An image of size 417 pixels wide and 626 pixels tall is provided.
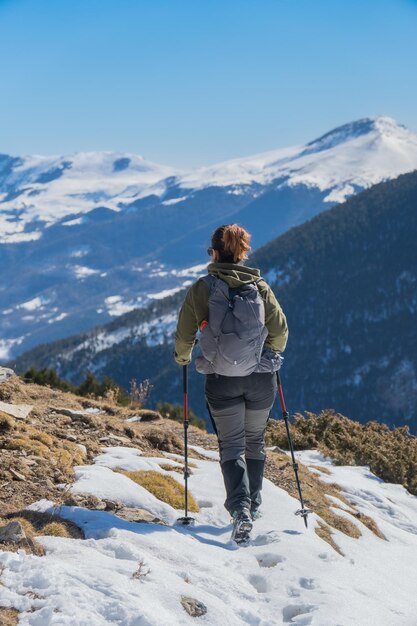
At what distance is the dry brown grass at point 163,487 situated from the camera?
28.4 feet

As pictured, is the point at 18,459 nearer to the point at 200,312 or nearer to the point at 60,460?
the point at 60,460

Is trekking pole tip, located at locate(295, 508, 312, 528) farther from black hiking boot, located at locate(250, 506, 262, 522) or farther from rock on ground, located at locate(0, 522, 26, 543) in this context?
rock on ground, located at locate(0, 522, 26, 543)

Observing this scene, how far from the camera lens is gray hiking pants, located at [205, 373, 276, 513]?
7812mm

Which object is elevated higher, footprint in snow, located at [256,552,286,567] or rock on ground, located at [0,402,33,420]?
rock on ground, located at [0,402,33,420]

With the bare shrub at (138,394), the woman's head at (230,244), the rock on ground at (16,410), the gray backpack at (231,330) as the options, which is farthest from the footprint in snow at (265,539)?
the bare shrub at (138,394)

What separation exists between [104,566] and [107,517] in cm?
132

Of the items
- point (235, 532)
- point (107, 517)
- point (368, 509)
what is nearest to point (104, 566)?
point (107, 517)

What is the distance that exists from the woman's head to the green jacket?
0.14 metres

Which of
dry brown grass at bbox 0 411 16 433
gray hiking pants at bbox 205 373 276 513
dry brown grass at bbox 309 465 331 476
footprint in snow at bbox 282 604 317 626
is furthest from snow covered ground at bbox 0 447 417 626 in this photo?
dry brown grass at bbox 309 465 331 476

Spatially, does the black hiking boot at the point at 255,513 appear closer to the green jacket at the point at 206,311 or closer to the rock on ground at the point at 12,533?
the green jacket at the point at 206,311

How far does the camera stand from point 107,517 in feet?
23.8

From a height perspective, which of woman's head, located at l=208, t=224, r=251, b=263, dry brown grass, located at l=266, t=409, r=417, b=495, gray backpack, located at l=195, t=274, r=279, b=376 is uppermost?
Answer: woman's head, located at l=208, t=224, r=251, b=263

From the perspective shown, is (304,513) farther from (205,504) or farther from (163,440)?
(163,440)

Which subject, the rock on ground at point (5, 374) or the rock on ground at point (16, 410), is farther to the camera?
the rock on ground at point (5, 374)
